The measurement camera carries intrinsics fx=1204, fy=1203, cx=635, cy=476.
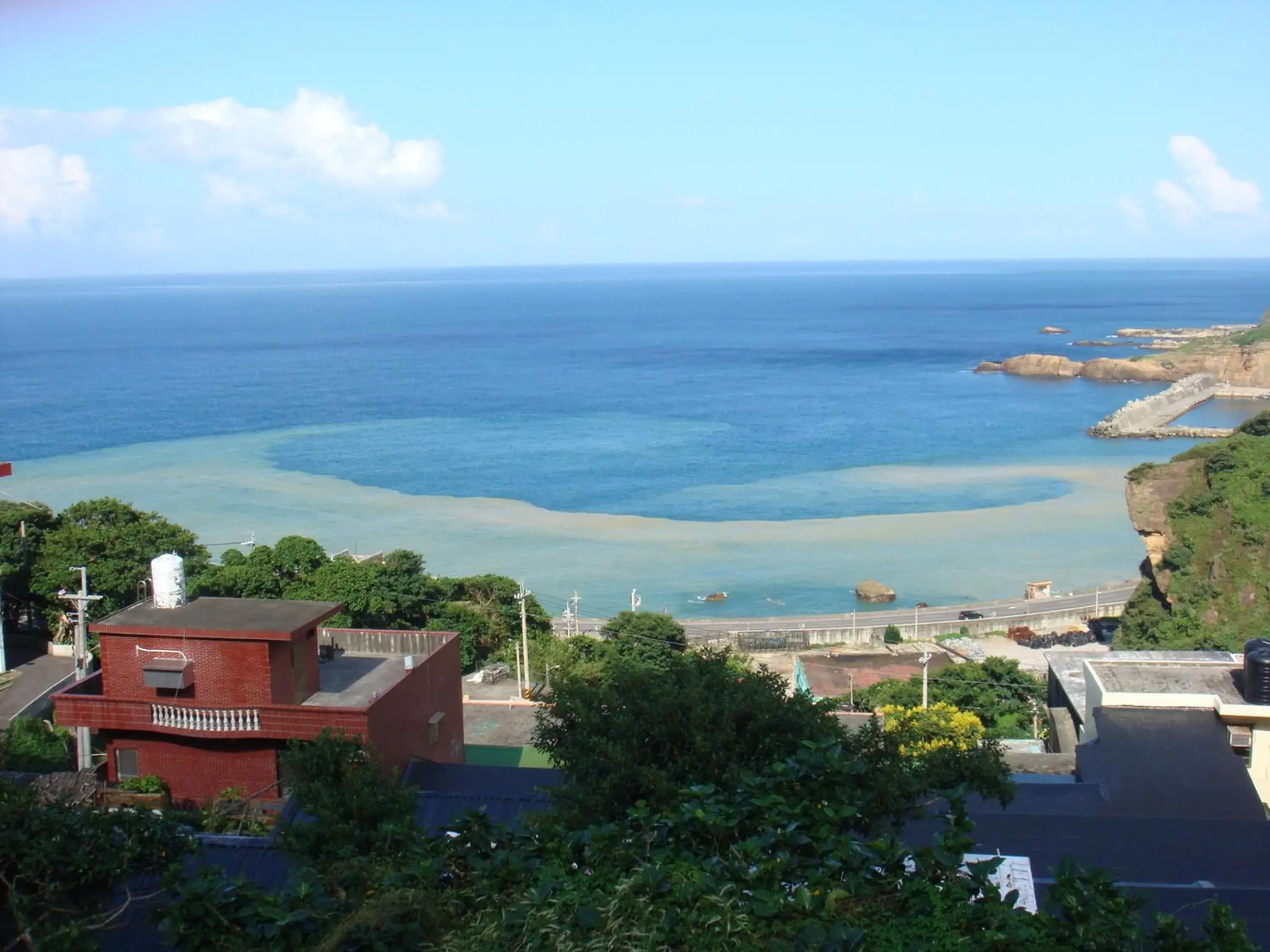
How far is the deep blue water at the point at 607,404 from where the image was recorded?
48531mm

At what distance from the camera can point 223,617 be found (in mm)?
11633

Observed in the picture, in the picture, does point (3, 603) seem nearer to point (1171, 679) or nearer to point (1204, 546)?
point (1171, 679)

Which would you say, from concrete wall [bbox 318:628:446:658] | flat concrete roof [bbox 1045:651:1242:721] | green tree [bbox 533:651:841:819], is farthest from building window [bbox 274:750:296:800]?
flat concrete roof [bbox 1045:651:1242:721]

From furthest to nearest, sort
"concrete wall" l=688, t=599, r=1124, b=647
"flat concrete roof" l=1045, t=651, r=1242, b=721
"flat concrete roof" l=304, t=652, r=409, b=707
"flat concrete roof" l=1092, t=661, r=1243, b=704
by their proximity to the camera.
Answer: "concrete wall" l=688, t=599, r=1124, b=647 → "flat concrete roof" l=1045, t=651, r=1242, b=721 → "flat concrete roof" l=1092, t=661, r=1243, b=704 → "flat concrete roof" l=304, t=652, r=409, b=707

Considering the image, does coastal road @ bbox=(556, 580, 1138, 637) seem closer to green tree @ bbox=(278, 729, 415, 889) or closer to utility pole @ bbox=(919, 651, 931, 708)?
utility pole @ bbox=(919, 651, 931, 708)

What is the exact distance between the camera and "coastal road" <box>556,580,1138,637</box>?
2886 centimetres

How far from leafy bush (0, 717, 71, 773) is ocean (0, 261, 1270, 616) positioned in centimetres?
1847

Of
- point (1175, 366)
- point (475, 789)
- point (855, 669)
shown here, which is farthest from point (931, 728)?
point (1175, 366)

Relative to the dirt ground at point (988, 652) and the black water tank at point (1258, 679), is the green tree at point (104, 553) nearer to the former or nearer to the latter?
the dirt ground at point (988, 652)

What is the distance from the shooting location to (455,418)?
220ft

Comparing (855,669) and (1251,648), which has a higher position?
(1251,648)

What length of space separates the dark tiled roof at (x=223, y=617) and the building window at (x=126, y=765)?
1224mm

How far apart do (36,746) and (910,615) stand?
21.8m

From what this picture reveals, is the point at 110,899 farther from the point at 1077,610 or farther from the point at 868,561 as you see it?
the point at 868,561
